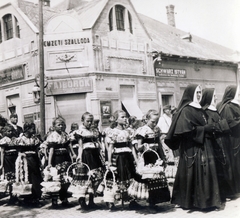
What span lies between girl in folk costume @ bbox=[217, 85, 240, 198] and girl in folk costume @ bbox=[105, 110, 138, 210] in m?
1.37

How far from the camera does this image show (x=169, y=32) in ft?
66.7

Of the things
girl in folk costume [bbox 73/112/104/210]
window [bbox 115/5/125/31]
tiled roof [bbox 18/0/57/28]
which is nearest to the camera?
girl in folk costume [bbox 73/112/104/210]

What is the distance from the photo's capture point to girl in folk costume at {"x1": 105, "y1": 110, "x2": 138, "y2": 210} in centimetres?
474

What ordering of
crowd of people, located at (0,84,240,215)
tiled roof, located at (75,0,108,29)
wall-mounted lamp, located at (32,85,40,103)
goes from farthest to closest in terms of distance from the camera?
tiled roof, located at (75,0,108,29) → wall-mounted lamp, located at (32,85,40,103) → crowd of people, located at (0,84,240,215)

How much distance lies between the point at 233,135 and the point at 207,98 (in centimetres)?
73

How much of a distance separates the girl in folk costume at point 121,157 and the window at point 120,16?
33.4 feet

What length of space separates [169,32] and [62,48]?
30.4 ft

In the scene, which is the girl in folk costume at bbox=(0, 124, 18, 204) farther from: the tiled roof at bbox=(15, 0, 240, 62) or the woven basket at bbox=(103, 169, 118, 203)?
the tiled roof at bbox=(15, 0, 240, 62)

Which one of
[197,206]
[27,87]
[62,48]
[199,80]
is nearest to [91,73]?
[62,48]

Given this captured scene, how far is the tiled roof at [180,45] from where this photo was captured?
671 inches

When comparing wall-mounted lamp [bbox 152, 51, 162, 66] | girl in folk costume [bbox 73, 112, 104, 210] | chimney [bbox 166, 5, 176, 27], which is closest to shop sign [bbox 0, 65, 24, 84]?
wall-mounted lamp [bbox 152, 51, 162, 66]

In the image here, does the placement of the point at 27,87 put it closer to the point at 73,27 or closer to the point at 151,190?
the point at 73,27

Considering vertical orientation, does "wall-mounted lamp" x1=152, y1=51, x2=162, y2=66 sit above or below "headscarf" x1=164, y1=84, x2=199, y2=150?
above

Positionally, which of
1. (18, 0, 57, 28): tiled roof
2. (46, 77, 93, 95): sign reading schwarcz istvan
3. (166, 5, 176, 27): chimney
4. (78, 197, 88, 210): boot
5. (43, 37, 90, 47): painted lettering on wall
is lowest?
(78, 197, 88, 210): boot
